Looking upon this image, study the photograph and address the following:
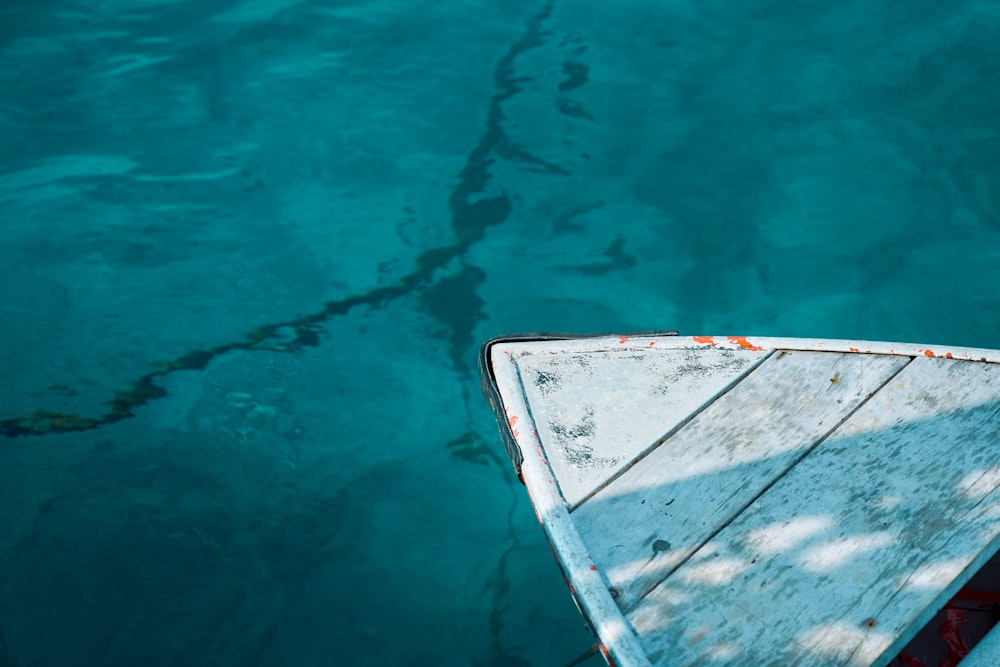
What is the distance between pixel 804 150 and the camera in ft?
15.7

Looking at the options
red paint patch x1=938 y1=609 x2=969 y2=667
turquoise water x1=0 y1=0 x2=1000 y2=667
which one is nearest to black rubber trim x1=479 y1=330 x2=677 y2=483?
red paint patch x1=938 y1=609 x2=969 y2=667

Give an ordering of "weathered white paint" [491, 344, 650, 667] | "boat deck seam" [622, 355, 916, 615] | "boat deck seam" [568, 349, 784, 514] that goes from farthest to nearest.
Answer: "boat deck seam" [568, 349, 784, 514] < "boat deck seam" [622, 355, 916, 615] < "weathered white paint" [491, 344, 650, 667]

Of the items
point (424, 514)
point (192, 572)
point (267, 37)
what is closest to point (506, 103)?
point (267, 37)

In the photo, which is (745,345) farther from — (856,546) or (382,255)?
(382,255)

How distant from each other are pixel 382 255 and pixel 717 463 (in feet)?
8.51

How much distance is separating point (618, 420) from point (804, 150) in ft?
10.3

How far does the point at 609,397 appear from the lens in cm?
223

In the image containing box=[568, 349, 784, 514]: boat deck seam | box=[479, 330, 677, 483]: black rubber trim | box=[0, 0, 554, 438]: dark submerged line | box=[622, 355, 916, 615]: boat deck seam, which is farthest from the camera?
box=[0, 0, 554, 438]: dark submerged line

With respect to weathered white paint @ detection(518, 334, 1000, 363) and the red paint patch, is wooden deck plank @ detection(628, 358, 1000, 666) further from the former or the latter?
the red paint patch

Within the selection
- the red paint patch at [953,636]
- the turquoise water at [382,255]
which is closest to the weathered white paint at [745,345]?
the red paint patch at [953,636]

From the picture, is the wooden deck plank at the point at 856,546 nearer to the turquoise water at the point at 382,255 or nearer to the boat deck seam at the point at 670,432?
the boat deck seam at the point at 670,432

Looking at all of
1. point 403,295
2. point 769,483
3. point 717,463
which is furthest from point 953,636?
point 403,295

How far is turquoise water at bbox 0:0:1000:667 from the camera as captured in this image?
312 cm

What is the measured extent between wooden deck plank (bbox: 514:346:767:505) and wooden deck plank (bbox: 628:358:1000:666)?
0.95 feet
